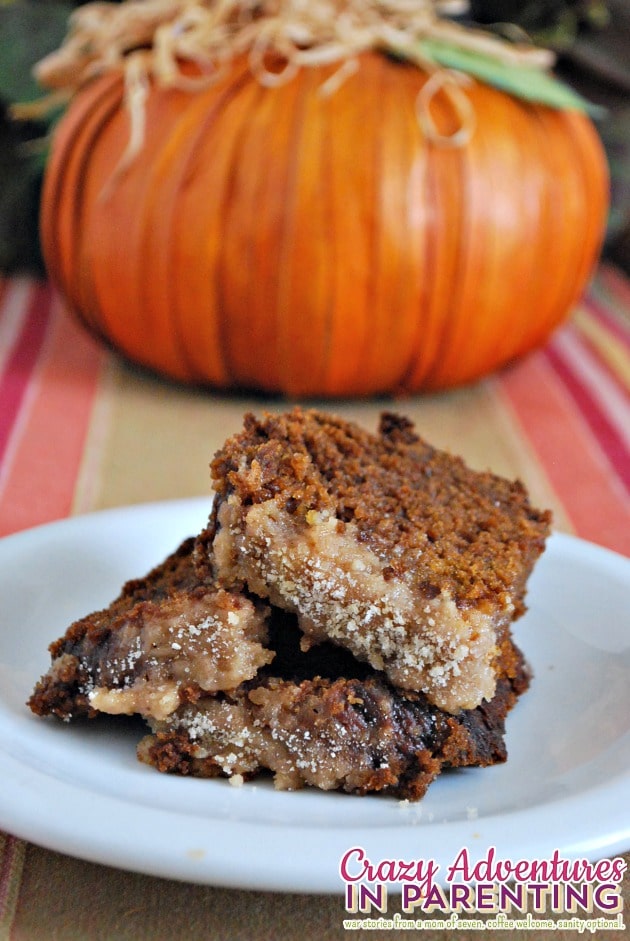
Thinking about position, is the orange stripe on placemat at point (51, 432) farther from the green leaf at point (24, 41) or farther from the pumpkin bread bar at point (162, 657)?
the pumpkin bread bar at point (162, 657)

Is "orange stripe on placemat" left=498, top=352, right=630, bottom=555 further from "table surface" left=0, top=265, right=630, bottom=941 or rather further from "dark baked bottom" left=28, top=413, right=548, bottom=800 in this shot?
"dark baked bottom" left=28, top=413, right=548, bottom=800

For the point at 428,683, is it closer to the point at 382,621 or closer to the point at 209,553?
the point at 382,621

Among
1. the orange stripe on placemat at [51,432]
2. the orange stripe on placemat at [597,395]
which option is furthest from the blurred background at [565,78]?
the orange stripe on placemat at [597,395]

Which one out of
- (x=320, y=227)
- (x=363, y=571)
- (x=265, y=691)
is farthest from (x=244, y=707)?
(x=320, y=227)

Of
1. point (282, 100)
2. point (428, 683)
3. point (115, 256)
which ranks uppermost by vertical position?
point (428, 683)

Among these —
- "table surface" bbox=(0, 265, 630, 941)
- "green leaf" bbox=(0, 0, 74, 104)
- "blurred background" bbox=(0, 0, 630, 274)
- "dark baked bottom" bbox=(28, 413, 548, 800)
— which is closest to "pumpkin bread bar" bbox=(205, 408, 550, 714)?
"dark baked bottom" bbox=(28, 413, 548, 800)

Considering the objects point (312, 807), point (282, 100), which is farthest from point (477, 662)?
point (282, 100)
